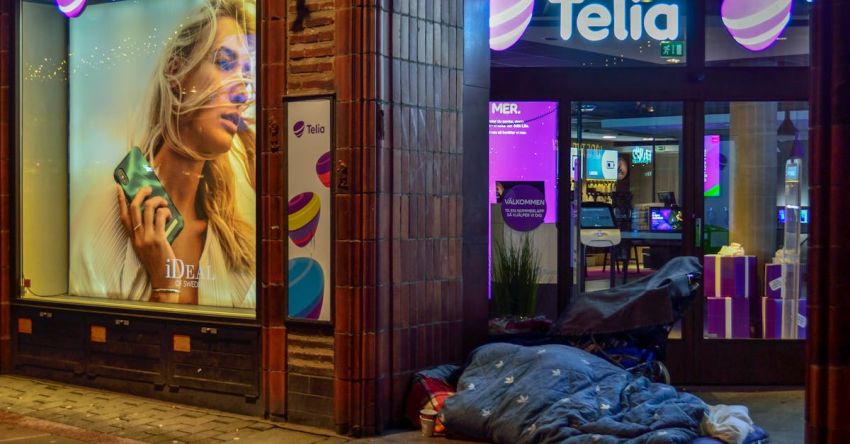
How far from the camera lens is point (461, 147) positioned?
8.05 metres

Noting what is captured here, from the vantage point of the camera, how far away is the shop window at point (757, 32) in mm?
→ 8625

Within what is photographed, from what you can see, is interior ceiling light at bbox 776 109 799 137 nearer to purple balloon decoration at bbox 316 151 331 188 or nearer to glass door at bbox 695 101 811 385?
glass door at bbox 695 101 811 385

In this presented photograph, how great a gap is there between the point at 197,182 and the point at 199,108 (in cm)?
64

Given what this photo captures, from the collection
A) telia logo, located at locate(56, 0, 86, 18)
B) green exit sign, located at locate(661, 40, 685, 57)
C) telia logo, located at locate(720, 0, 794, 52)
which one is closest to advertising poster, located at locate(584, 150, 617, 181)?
green exit sign, located at locate(661, 40, 685, 57)

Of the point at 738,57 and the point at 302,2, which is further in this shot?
the point at 738,57

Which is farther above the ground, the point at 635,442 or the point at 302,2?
the point at 302,2

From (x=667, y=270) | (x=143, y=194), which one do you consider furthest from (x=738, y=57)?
(x=143, y=194)

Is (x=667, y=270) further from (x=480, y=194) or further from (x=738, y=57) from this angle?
(x=738, y=57)

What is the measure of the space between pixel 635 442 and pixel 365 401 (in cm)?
199

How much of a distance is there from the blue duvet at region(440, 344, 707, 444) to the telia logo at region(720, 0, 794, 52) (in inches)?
131

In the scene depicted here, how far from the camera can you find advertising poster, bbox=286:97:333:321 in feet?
24.1

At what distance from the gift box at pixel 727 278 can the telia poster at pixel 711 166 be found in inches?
24.9

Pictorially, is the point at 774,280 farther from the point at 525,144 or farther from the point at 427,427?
the point at 427,427

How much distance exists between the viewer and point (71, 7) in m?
9.36
